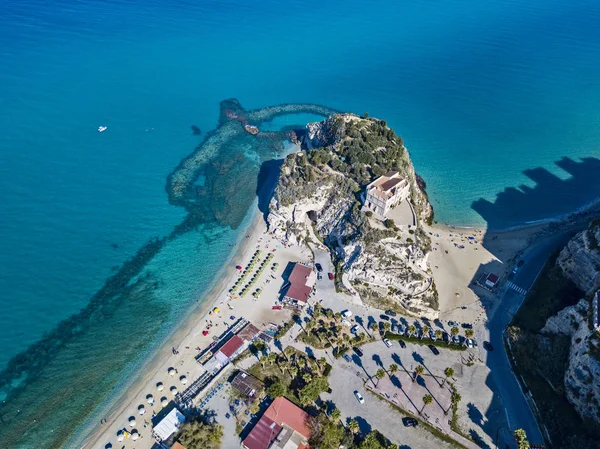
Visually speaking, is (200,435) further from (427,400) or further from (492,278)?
(492,278)

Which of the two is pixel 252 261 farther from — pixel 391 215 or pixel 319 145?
pixel 319 145

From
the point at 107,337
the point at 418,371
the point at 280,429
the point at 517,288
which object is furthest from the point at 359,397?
the point at 107,337

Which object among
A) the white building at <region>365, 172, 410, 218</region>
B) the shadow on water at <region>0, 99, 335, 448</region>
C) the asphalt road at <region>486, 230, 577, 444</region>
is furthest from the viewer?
the white building at <region>365, 172, 410, 218</region>

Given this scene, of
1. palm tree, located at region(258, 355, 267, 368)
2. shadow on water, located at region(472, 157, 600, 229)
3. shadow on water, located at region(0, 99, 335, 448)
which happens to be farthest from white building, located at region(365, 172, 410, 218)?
palm tree, located at region(258, 355, 267, 368)

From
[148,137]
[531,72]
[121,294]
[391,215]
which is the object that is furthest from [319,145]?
[531,72]

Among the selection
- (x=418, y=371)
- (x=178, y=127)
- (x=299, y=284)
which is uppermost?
(x=178, y=127)

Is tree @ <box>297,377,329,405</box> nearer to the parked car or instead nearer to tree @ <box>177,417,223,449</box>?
the parked car
